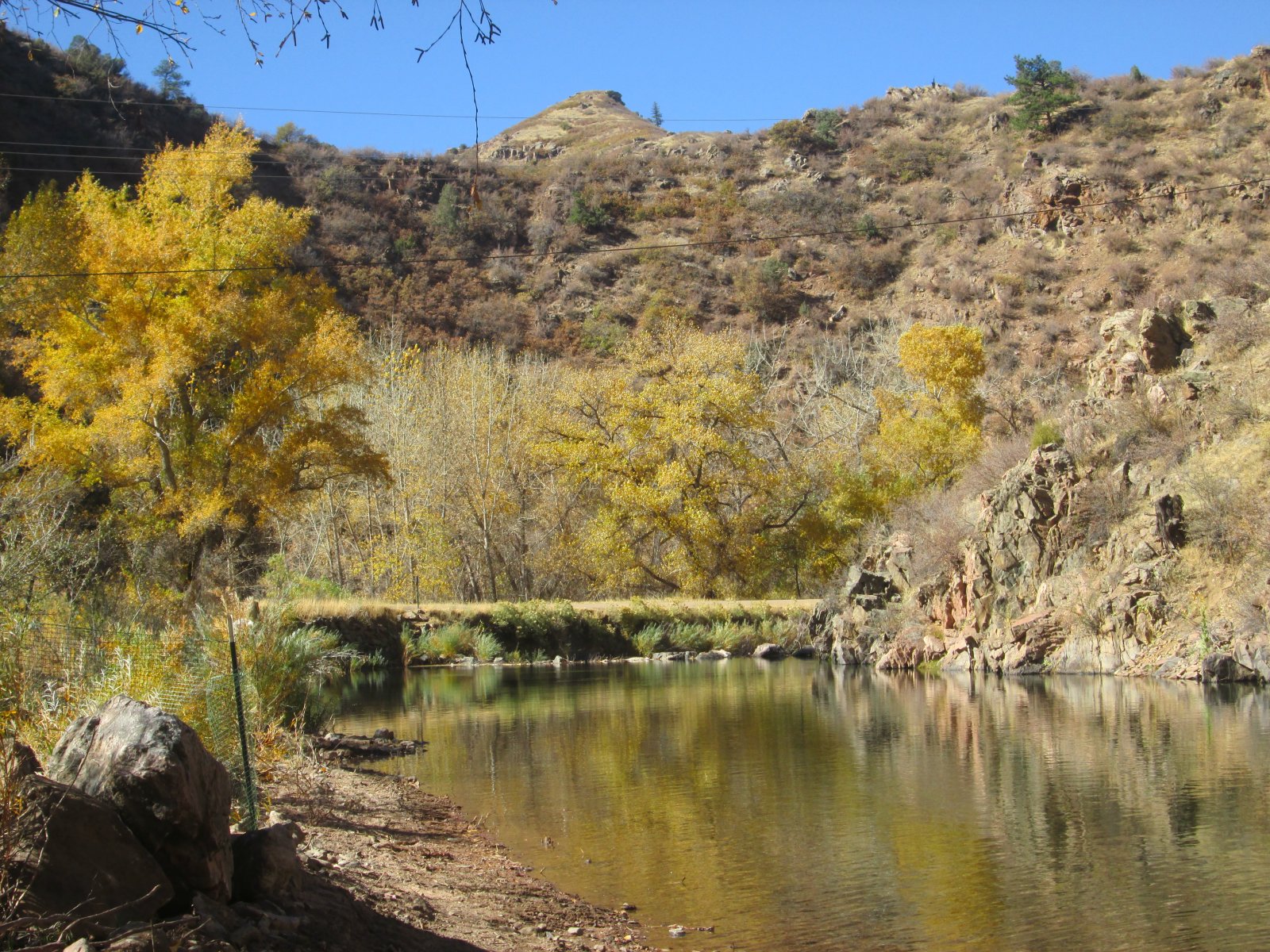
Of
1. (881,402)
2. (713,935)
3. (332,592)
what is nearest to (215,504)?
(332,592)

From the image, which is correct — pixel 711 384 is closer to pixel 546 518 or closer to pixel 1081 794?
pixel 546 518

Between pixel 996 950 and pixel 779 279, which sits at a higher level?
Answer: pixel 779 279

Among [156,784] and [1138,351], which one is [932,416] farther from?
[156,784]

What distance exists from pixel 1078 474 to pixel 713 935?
759 inches

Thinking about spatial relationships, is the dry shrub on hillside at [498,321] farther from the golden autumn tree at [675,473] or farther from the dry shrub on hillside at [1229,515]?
the dry shrub on hillside at [1229,515]

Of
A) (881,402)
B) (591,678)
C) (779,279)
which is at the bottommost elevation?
(591,678)

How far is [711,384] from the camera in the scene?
38156 millimetres

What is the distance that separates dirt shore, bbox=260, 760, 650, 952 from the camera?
18.7 feet

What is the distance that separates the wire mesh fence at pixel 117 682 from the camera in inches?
249

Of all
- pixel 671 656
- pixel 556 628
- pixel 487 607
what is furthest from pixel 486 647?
pixel 671 656

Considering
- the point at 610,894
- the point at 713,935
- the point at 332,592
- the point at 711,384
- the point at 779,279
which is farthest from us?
the point at 779,279

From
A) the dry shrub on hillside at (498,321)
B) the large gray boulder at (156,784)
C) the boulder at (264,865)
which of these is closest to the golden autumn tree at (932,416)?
the dry shrub on hillside at (498,321)

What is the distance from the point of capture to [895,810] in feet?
Result: 32.9

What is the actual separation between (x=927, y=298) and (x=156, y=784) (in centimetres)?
6814
